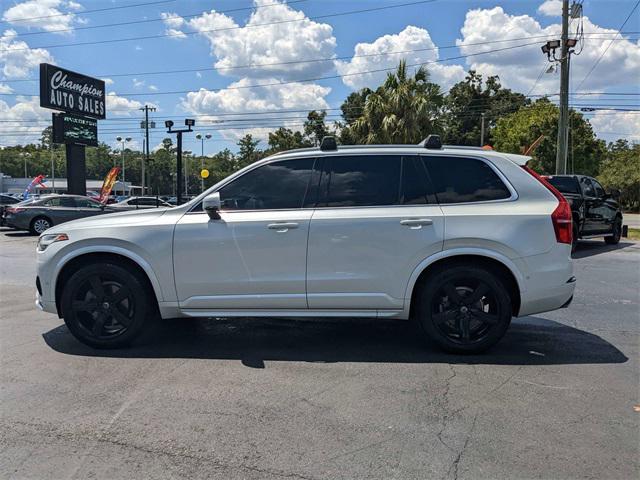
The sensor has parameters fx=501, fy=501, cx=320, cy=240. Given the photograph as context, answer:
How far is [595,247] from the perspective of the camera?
1409cm

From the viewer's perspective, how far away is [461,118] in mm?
62906

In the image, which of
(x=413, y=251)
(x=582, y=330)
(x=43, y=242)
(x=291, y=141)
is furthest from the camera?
(x=291, y=141)

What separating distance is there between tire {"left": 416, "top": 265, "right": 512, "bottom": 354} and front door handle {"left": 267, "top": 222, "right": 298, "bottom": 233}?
1344 mm

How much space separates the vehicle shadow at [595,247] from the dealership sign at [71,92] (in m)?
23.5

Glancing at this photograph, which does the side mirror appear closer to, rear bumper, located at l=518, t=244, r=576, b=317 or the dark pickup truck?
rear bumper, located at l=518, t=244, r=576, b=317

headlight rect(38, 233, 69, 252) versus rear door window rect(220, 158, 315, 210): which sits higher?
rear door window rect(220, 158, 315, 210)

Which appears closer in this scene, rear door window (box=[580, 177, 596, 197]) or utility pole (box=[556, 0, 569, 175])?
rear door window (box=[580, 177, 596, 197])

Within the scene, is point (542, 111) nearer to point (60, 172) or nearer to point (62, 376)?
point (62, 376)

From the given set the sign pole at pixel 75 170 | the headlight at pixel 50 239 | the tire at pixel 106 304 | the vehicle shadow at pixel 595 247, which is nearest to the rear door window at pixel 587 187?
the vehicle shadow at pixel 595 247

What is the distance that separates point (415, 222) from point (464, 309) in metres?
0.92

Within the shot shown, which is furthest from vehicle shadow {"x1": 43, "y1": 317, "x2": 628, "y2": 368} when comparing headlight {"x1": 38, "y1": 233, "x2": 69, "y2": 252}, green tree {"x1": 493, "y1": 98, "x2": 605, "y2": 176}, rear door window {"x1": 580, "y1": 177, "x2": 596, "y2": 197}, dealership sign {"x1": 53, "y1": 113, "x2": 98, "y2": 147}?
green tree {"x1": 493, "y1": 98, "x2": 605, "y2": 176}

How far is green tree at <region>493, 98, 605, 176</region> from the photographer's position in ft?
133

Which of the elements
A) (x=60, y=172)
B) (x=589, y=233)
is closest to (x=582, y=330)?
(x=589, y=233)

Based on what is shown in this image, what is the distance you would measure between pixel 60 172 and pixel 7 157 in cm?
1263
